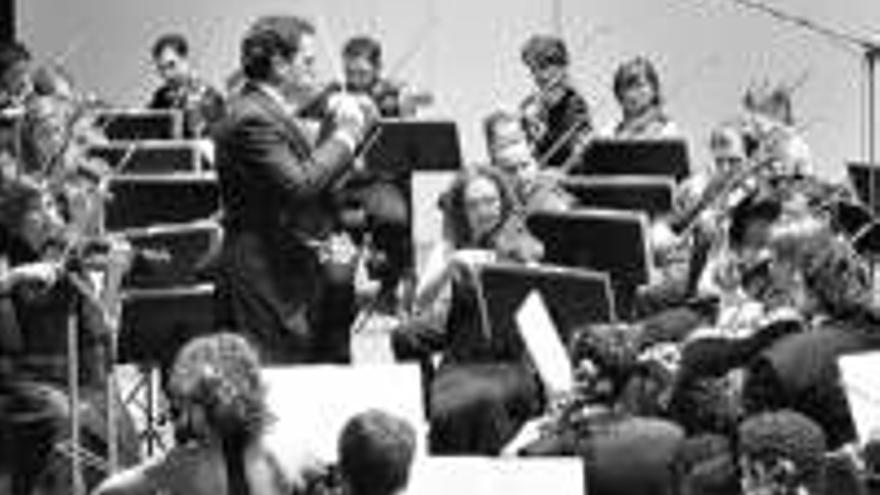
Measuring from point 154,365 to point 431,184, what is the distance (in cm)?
418

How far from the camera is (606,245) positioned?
656 cm

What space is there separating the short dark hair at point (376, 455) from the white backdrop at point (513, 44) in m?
6.32

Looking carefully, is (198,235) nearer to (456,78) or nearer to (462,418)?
(462,418)

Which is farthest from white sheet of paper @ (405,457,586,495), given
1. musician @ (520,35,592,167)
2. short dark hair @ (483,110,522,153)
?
musician @ (520,35,592,167)

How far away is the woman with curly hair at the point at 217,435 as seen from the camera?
442cm

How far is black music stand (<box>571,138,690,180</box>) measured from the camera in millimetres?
7816

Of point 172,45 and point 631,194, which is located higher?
point 172,45

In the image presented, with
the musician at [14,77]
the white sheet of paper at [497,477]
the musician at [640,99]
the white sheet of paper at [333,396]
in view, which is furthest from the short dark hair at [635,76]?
the white sheet of paper at [497,477]

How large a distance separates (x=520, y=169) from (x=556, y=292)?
4.90ft

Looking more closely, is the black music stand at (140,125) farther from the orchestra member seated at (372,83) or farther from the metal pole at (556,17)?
the metal pole at (556,17)

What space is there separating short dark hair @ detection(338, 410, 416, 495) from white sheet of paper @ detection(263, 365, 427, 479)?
0.85m

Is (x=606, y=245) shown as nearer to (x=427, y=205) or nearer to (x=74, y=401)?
(x=74, y=401)

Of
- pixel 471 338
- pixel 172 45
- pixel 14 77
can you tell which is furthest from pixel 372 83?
pixel 471 338

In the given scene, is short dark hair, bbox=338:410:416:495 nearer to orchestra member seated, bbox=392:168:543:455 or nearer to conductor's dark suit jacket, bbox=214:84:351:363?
conductor's dark suit jacket, bbox=214:84:351:363
